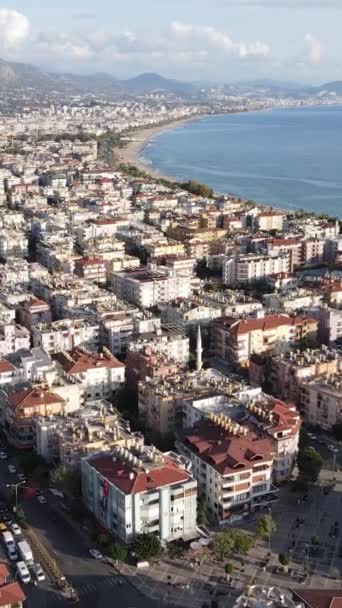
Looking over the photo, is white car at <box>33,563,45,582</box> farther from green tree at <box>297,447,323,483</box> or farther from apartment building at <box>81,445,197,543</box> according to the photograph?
green tree at <box>297,447,323,483</box>

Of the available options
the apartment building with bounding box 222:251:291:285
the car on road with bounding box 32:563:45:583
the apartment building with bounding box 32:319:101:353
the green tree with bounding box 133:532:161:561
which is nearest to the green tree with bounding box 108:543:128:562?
the green tree with bounding box 133:532:161:561

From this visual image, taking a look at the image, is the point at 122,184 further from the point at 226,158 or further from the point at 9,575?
the point at 9,575

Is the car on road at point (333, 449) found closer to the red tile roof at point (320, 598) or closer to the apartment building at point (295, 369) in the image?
the apartment building at point (295, 369)

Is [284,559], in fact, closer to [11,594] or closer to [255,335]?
[11,594]

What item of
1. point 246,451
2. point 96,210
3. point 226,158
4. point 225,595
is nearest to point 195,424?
point 246,451

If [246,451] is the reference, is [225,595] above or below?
below

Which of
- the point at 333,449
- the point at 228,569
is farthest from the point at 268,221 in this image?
the point at 228,569
